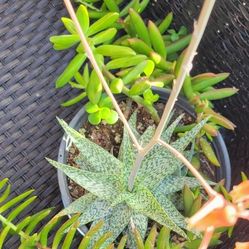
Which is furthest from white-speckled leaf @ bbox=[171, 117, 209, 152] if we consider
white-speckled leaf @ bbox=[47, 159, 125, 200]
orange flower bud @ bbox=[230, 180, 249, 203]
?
orange flower bud @ bbox=[230, 180, 249, 203]

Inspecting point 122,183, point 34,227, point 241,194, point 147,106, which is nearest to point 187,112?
point 147,106

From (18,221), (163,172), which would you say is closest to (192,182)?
(163,172)

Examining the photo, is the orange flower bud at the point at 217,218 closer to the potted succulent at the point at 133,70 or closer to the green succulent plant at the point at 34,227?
the green succulent plant at the point at 34,227

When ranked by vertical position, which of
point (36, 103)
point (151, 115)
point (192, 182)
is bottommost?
point (192, 182)

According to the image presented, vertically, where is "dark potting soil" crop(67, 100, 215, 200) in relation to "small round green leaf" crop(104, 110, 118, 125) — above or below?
below

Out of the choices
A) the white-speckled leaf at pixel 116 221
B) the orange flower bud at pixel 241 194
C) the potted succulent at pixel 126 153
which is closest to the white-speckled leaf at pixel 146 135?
the potted succulent at pixel 126 153

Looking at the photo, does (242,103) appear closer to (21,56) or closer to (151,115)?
(151,115)

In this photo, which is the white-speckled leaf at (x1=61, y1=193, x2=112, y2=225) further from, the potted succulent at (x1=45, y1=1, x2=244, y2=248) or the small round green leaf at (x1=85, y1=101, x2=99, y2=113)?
the small round green leaf at (x1=85, y1=101, x2=99, y2=113)
